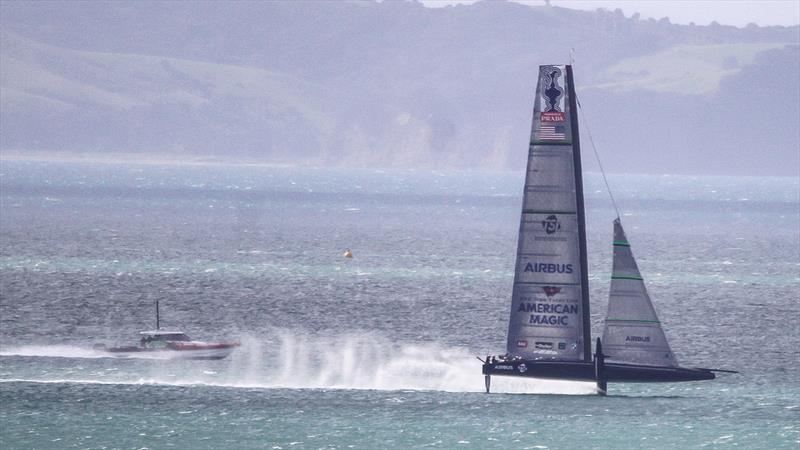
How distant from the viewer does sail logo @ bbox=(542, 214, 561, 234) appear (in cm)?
5331

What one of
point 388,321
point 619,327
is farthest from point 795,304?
point 619,327

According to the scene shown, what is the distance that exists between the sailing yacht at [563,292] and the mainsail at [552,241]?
3 centimetres

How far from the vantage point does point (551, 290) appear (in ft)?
177

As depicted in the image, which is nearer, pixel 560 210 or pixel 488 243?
pixel 560 210

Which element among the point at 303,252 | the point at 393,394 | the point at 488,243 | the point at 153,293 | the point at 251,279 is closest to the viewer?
the point at 393,394

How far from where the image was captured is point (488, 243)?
17700 cm

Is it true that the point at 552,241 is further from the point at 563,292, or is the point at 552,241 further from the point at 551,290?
the point at 563,292

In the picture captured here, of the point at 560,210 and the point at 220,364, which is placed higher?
the point at 560,210

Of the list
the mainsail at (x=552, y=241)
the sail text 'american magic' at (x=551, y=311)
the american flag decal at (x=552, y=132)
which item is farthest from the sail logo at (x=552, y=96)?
the sail text 'american magic' at (x=551, y=311)

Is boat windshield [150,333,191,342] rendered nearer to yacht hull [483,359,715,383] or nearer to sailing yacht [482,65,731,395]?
sailing yacht [482,65,731,395]

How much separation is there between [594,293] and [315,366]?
4287 centimetres

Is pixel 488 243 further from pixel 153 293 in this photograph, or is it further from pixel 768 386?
pixel 768 386

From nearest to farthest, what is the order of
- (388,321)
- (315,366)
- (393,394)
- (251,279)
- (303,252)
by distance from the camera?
1. (393,394)
2. (315,366)
3. (388,321)
4. (251,279)
5. (303,252)

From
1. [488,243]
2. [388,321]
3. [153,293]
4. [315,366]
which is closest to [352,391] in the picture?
[315,366]
